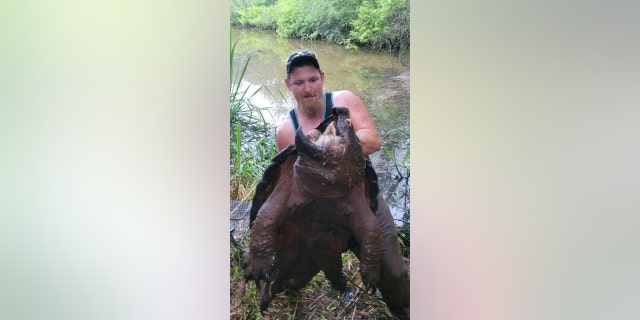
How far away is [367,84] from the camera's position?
2.06m

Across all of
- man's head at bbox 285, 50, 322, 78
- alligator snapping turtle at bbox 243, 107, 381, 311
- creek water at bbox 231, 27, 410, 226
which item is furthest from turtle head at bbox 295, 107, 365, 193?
man's head at bbox 285, 50, 322, 78

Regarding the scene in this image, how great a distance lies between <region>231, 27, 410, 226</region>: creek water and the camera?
2.03m

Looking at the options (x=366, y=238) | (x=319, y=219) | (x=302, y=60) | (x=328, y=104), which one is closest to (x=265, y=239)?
(x=319, y=219)

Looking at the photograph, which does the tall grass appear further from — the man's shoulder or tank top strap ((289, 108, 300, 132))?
the man's shoulder

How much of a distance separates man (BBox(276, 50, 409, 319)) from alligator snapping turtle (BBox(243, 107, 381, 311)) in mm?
32

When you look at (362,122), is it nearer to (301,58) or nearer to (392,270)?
(301,58)

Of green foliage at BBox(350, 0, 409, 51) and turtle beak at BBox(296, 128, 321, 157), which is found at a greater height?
green foliage at BBox(350, 0, 409, 51)

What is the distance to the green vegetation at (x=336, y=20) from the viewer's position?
6.73ft

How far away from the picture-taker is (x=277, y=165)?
80.9 inches

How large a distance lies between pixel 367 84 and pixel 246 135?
0.59 meters
